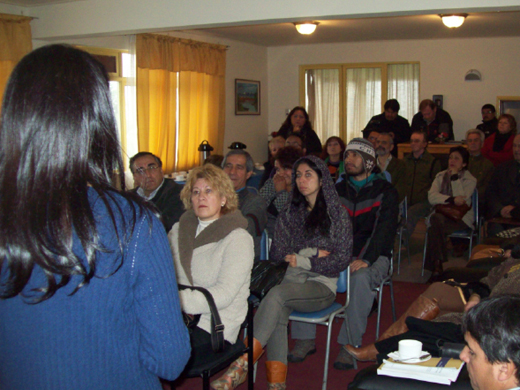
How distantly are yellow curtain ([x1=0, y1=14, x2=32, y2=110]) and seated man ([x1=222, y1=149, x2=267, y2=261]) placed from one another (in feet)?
8.48

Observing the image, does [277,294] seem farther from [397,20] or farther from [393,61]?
[393,61]

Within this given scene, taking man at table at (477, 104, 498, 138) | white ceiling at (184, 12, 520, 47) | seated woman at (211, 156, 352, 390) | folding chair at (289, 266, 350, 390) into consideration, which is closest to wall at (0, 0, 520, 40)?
seated woman at (211, 156, 352, 390)

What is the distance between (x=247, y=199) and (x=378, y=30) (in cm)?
537

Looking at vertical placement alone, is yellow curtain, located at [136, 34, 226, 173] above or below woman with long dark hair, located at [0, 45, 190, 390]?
above

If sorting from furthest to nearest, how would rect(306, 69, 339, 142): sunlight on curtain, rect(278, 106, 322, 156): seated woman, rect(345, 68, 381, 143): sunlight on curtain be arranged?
1. rect(306, 69, 339, 142): sunlight on curtain
2. rect(345, 68, 381, 143): sunlight on curtain
3. rect(278, 106, 322, 156): seated woman

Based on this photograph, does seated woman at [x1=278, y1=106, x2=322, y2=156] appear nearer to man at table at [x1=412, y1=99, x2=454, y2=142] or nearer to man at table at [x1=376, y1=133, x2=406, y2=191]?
man at table at [x1=376, y1=133, x2=406, y2=191]

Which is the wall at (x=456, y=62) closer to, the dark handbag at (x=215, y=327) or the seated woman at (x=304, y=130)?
the seated woman at (x=304, y=130)

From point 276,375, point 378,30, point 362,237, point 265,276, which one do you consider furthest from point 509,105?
point 276,375

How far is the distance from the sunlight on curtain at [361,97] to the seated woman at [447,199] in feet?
14.7

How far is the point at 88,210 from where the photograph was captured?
0.84m

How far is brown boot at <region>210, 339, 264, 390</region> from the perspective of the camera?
2402 mm

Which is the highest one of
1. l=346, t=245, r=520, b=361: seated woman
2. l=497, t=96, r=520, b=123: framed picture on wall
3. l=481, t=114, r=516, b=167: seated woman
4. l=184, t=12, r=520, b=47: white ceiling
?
l=184, t=12, r=520, b=47: white ceiling

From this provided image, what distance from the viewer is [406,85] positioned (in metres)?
9.16

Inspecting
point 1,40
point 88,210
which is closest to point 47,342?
point 88,210
